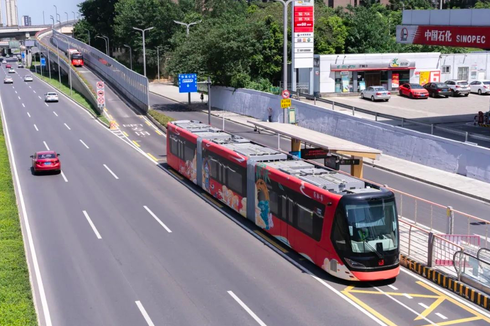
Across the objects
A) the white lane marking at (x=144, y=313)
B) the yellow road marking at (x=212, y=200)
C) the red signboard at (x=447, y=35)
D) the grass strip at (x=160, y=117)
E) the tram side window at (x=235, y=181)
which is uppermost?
the red signboard at (x=447, y=35)

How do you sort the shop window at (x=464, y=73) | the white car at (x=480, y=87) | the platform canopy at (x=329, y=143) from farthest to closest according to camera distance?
the shop window at (x=464, y=73) < the white car at (x=480, y=87) < the platform canopy at (x=329, y=143)

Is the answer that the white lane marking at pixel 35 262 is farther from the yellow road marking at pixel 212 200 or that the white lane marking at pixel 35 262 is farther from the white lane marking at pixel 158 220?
the yellow road marking at pixel 212 200

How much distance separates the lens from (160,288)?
1811 cm

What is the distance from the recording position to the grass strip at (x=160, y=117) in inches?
2099

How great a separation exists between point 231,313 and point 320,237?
414 centimetres

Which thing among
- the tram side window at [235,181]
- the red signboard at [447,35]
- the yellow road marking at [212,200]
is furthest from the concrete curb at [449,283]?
the red signboard at [447,35]

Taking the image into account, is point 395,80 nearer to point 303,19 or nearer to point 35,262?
point 303,19

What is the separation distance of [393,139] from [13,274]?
27.8 meters

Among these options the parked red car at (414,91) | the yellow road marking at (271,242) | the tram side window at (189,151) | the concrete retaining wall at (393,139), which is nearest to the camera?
the yellow road marking at (271,242)

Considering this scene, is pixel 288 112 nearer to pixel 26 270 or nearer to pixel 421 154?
pixel 421 154

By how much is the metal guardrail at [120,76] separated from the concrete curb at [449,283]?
45.6 metres

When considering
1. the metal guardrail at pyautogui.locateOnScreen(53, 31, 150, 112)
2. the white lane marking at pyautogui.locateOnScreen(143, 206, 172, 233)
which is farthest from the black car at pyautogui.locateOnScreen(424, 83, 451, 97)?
the white lane marking at pyautogui.locateOnScreen(143, 206, 172, 233)

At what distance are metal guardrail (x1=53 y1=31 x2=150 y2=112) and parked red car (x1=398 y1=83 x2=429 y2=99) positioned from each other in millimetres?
27531

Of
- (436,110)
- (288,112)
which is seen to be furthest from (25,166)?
(436,110)
